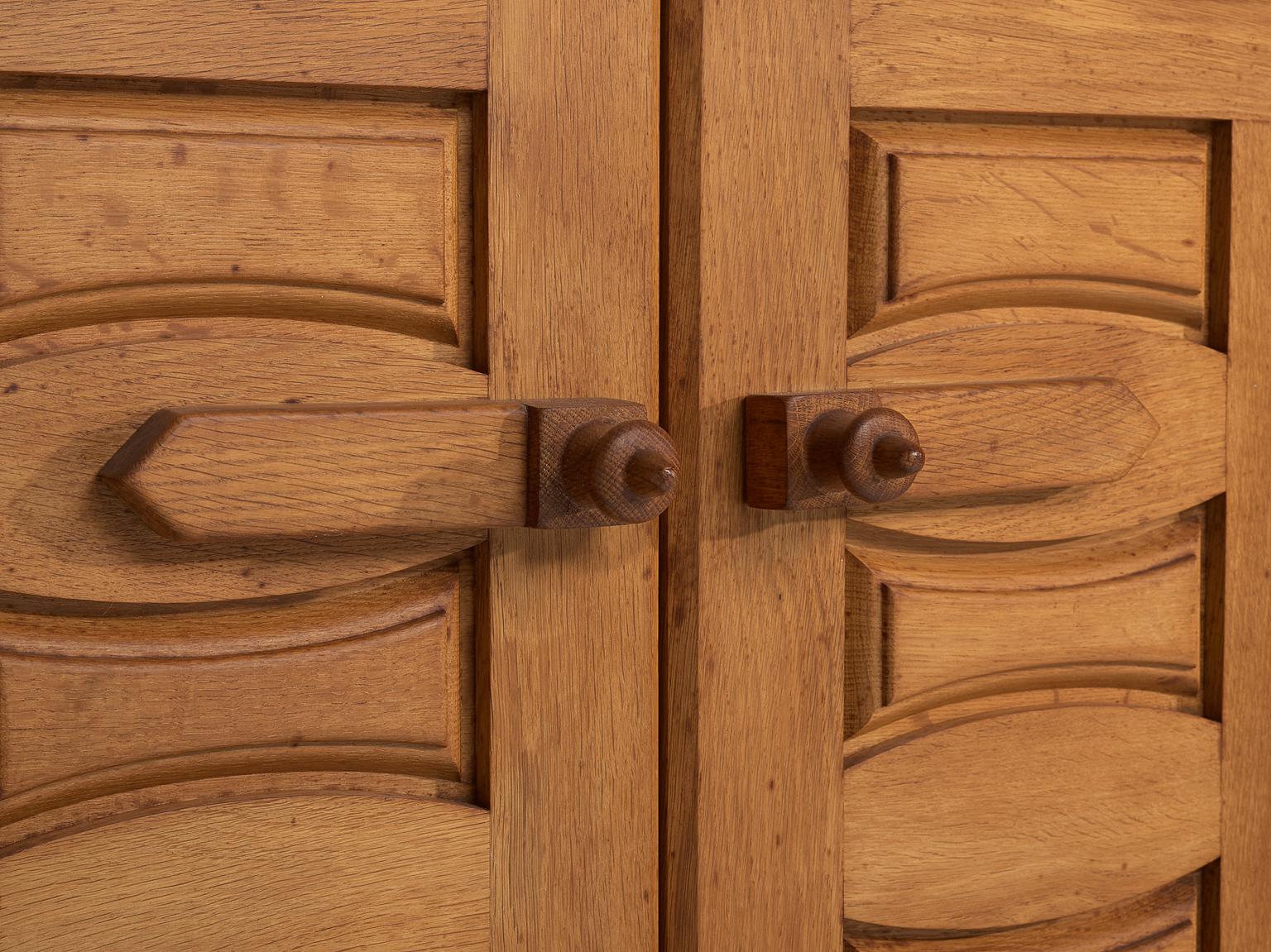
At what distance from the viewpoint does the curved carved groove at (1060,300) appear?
68cm

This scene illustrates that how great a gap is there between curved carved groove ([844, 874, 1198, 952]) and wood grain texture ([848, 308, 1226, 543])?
0.20 meters

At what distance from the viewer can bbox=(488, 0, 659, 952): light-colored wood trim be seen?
0.60 meters

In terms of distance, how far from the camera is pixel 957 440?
2.16 feet

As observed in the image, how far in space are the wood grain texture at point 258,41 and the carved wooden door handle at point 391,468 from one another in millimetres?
132

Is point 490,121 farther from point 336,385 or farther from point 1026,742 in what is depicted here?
point 1026,742

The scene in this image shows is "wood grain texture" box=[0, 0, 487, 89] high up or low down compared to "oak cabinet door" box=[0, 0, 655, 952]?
up

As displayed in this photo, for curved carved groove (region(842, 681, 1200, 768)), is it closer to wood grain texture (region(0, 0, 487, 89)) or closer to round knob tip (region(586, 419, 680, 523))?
round knob tip (region(586, 419, 680, 523))

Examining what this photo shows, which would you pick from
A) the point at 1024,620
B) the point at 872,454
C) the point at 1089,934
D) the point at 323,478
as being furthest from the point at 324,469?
the point at 1089,934

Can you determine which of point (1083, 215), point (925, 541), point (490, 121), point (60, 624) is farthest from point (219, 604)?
point (1083, 215)

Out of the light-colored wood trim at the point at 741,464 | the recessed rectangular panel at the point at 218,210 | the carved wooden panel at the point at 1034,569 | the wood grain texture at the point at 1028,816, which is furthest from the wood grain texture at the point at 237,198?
the wood grain texture at the point at 1028,816

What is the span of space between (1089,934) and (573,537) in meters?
0.36

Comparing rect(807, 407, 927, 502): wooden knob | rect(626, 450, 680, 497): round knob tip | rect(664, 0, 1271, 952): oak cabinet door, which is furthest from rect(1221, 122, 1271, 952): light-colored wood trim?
rect(626, 450, 680, 497): round knob tip

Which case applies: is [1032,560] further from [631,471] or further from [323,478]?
[323,478]

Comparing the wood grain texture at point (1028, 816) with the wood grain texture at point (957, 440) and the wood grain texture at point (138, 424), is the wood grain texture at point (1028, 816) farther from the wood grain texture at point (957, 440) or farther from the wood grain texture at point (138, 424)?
the wood grain texture at point (138, 424)
